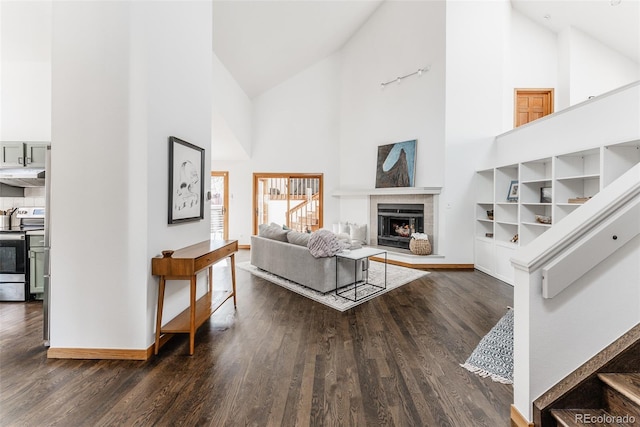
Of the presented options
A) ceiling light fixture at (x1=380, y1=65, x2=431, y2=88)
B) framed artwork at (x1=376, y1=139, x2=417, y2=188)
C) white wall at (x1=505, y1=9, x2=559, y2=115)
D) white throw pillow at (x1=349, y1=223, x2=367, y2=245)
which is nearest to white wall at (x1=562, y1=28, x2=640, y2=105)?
white wall at (x1=505, y1=9, x2=559, y2=115)

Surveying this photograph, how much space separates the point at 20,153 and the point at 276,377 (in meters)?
4.53

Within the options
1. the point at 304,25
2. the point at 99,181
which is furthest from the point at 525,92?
the point at 99,181

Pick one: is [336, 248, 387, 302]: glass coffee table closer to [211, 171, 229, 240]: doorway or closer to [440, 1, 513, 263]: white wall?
[440, 1, 513, 263]: white wall

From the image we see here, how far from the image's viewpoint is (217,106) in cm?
550

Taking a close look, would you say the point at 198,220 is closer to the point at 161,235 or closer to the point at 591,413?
the point at 161,235

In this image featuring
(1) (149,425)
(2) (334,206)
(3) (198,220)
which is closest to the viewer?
(1) (149,425)

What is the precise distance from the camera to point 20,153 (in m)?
3.77

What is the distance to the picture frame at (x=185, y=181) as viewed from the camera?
2.58 metres

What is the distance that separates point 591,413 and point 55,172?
375 cm

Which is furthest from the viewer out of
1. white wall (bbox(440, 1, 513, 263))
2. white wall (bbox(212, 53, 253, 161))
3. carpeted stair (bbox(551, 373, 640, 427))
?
white wall (bbox(212, 53, 253, 161))

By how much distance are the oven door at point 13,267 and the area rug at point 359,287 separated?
2.86 m

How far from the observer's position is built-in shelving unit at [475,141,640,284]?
10.3 feet

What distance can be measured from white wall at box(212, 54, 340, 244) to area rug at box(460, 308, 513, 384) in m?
5.28

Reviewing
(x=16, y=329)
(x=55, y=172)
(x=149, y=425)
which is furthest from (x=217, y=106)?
(x=149, y=425)
